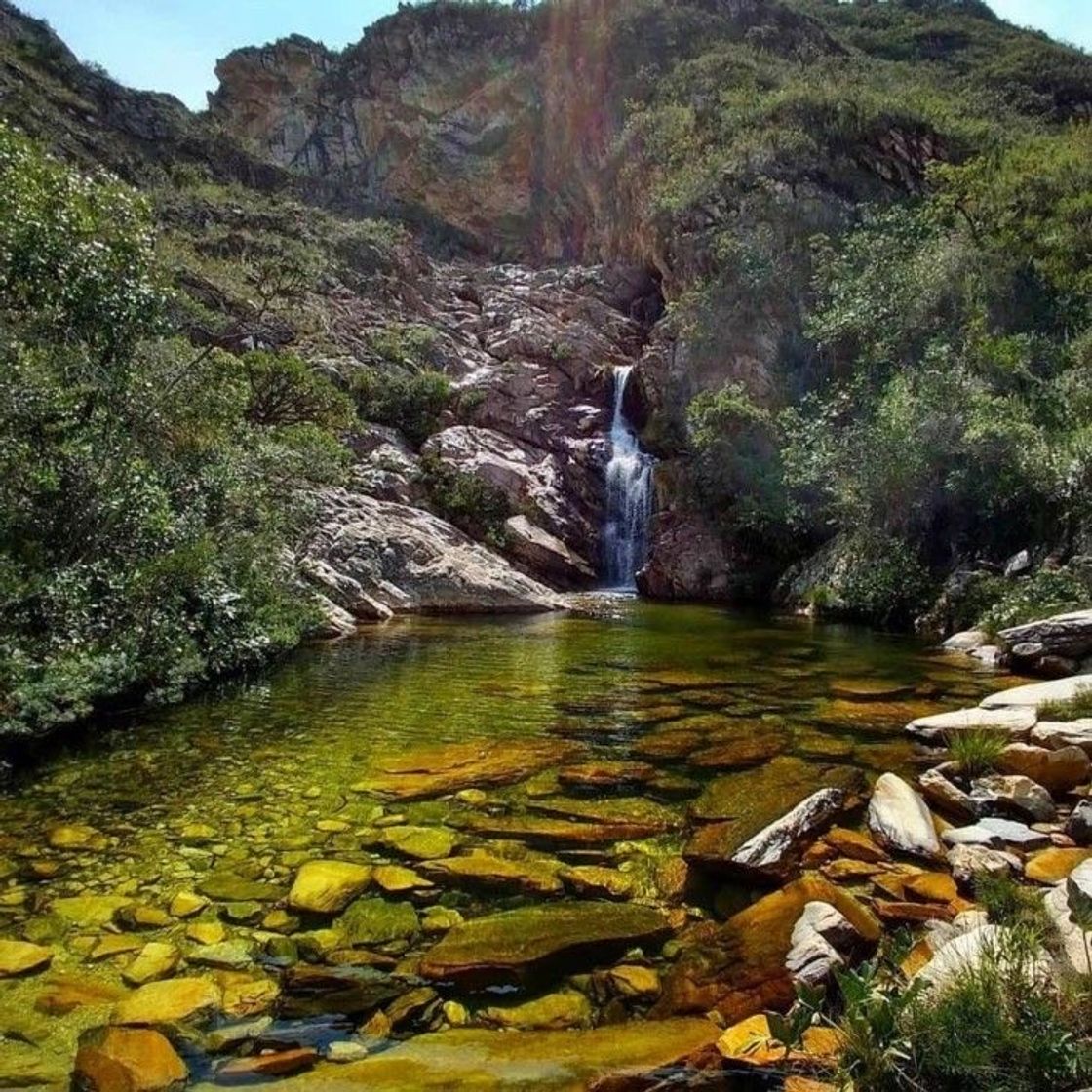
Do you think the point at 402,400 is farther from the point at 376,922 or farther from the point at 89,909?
the point at 376,922

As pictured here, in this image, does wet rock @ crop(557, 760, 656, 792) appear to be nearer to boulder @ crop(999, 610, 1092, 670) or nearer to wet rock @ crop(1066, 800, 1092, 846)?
wet rock @ crop(1066, 800, 1092, 846)

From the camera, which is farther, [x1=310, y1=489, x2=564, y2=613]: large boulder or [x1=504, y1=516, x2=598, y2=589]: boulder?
[x1=504, y1=516, x2=598, y2=589]: boulder

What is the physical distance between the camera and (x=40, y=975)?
11.9 feet

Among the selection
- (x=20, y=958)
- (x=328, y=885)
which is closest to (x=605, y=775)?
(x=328, y=885)

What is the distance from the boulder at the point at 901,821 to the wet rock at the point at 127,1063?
13.8 ft

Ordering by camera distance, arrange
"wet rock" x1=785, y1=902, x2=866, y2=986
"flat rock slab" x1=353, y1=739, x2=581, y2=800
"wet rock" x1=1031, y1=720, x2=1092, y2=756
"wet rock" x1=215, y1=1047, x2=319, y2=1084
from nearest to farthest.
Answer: "wet rock" x1=215, y1=1047, x2=319, y2=1084 → "wet rock" x1=785, y1=902, x2=866, y2=986 → "wet rock" x1=1031, y1=720, x2=1092, y2=756 → "flat rock slab" x1=353, y1=739, x2=581, y2=800

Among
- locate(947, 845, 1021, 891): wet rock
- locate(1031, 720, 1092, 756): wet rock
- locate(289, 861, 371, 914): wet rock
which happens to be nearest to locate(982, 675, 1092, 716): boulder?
locate(1031, 720, 1092, 756): wet rock

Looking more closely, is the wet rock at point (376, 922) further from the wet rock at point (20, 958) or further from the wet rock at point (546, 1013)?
the wet rock at point (20, 958)

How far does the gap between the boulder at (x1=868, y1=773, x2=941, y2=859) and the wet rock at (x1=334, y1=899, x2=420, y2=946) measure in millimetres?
3094

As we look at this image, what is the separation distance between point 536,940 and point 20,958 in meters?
2.52

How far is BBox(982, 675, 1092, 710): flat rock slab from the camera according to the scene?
7668mm

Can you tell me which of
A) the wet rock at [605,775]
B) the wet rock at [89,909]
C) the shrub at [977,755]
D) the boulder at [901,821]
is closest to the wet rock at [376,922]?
the wet rock at [89,909]

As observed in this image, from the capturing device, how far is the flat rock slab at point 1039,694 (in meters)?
7.67

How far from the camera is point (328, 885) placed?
15.2ft
